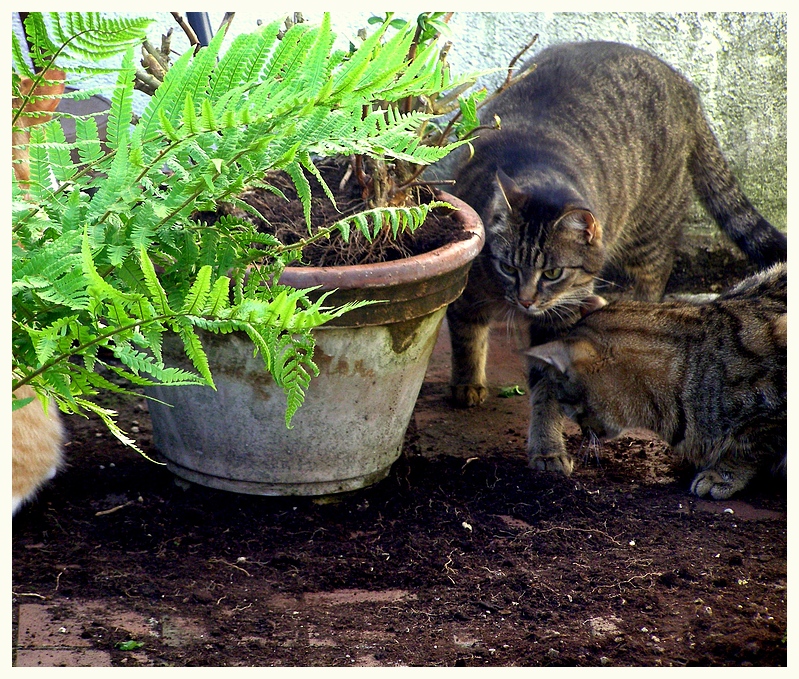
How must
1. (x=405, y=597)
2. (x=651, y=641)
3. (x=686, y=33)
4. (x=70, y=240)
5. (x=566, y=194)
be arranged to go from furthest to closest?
(x=686, y=33) → (x=566, y=194) → (x=405, y=597) → (x=651, y=641) → (x=70, y=240)

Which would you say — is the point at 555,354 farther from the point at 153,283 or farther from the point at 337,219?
the point at 153,283

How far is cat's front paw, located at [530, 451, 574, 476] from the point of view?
2900 millimetres

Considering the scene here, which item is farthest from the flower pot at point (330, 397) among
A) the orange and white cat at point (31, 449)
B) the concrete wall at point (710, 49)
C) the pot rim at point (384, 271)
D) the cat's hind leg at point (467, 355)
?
the concrete wall at point (710, 49)

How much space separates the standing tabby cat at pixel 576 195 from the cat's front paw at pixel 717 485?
432 mm

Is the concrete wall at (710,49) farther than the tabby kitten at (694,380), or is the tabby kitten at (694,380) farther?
the concrete wall at (710,49)

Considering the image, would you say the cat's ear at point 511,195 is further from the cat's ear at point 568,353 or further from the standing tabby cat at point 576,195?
the cat's ear at point 568,353

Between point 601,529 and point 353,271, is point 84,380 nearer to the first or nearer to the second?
point 353,271

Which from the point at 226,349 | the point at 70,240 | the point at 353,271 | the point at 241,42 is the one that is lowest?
the point at 226,349

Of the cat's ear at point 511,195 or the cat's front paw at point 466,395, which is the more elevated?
the cat's ear at point 511,195

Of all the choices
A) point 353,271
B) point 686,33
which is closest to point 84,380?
point 353,271

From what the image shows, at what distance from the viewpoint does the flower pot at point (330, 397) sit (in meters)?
2.34

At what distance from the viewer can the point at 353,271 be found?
226 cm

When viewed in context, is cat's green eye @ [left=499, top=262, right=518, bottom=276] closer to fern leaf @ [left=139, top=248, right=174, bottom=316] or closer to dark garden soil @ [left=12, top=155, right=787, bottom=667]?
dark garden soil @ [left=12, top=155, right=787, bottom=667]

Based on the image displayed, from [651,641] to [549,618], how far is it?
25 cm
